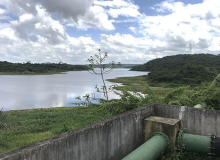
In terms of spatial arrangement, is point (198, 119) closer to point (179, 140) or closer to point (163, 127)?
point (179, 140)

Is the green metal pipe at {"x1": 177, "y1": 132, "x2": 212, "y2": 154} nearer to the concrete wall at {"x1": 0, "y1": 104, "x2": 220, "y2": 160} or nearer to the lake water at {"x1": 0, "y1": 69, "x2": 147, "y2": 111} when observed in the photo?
the concrete wall at {"x1": 0, "y1": 104, "x2": 220, "y2": 160}

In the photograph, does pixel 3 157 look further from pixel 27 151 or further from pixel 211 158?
pixel 211 158

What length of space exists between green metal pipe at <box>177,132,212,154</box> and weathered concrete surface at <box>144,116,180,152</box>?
0.47 feet

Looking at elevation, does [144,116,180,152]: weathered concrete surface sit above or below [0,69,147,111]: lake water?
above

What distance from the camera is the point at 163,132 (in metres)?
4.57

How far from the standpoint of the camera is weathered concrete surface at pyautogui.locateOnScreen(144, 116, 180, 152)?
4480 millimetres

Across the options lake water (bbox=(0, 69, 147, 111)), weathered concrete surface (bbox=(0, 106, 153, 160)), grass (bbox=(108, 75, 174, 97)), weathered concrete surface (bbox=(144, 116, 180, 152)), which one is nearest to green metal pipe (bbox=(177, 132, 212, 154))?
weathered concrete surface (bbox=(144, 116, 180, 152))

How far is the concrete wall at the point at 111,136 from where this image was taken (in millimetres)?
2744

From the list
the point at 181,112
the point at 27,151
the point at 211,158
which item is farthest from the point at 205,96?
the point at 27,151

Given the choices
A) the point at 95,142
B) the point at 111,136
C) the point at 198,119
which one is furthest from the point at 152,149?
the point at 198,119

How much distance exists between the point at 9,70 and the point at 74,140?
4633 inches

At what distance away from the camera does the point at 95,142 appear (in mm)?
3510

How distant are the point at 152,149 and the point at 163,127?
0.93 m

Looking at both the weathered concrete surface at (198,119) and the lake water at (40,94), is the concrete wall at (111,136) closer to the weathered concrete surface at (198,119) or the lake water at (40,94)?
the weathered concrete surface at (198,119)
